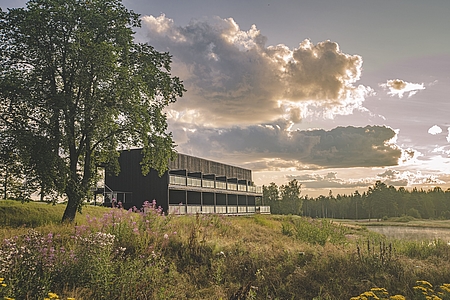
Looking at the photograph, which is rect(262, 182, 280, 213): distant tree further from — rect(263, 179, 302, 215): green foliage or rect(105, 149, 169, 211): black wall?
rect(105, 149, 169, 211): black wall

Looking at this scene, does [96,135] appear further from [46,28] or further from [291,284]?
[291,284]

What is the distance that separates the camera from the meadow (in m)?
7.56

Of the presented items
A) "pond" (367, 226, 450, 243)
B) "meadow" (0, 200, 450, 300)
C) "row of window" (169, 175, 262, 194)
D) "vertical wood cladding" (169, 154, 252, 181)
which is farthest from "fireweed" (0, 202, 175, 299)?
"vertical wood cladding" (169, 154, 252, 181)

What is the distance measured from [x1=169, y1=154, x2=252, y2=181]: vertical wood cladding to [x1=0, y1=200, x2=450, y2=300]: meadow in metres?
19.2

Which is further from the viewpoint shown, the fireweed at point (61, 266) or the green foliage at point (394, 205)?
the green foliage at point (394, 205)

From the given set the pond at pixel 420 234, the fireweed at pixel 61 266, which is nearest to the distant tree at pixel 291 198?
the pond at pixel 420 234

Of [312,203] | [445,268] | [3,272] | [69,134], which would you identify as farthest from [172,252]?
[312,203]

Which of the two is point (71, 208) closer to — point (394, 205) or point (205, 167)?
point (205, 167)

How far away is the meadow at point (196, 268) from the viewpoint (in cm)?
756

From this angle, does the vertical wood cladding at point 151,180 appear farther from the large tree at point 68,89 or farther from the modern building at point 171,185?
the large tree at point 68,89

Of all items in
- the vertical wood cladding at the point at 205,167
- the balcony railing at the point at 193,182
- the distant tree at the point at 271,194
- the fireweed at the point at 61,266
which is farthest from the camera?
the distant tree at the point at 271,194

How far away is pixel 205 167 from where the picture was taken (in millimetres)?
36375

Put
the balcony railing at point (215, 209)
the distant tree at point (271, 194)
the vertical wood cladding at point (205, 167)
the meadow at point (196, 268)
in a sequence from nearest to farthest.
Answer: the meadow at point (196, 268) → the balcony railing at point (215, 209) → the vertical wood cladding at point (205, 167) → the distant tree at point (271, 194)

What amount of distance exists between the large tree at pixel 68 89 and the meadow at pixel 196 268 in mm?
4534
